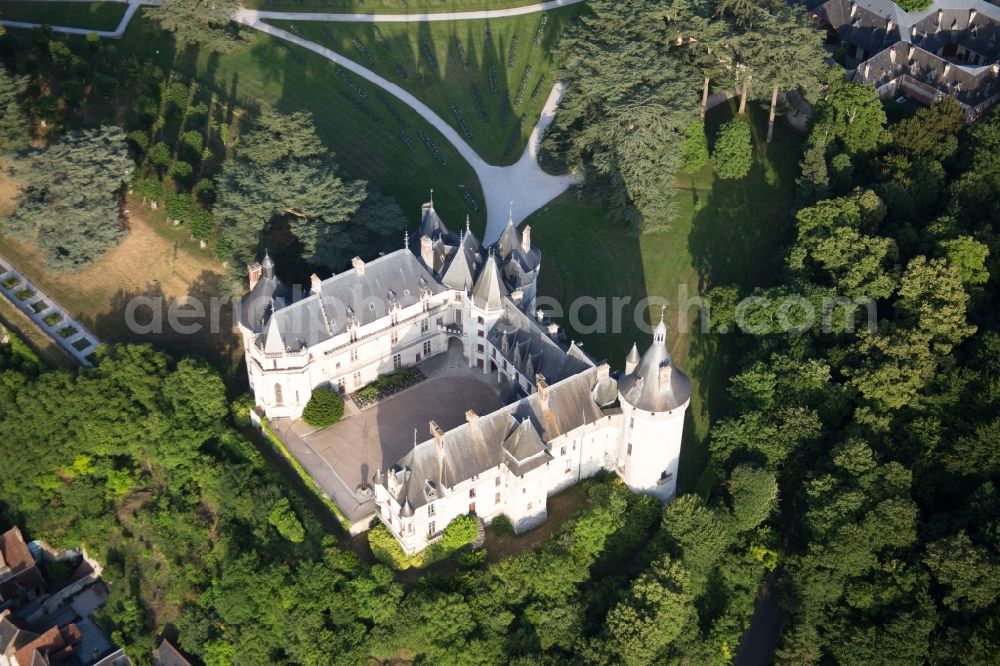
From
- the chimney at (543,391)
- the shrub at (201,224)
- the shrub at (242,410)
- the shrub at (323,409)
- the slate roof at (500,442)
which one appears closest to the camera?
the slate roof at (500,442)

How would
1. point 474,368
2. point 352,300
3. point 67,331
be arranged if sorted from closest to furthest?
1. point 352,300
2. point 474,368
3. point 67,331

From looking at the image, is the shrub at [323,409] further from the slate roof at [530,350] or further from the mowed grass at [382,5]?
the mowed grass at [382,5]

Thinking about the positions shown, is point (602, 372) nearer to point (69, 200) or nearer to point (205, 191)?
point (205, 191)

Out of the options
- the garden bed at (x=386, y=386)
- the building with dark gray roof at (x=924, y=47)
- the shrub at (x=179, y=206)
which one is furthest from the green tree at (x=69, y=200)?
the building with dark gray roof at (x=924, y=47)

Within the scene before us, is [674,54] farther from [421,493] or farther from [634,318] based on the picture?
[421,493]

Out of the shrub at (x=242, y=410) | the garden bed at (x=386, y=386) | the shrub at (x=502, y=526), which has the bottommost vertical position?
the shrub at (x=502, y=526)

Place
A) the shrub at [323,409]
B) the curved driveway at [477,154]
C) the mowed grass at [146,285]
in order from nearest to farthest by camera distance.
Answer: the shrub at [323,409], the mowed grass at [146,285], the curved driveway at [477,154]

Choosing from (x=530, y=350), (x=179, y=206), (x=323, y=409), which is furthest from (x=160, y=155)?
(x=530, y=350)

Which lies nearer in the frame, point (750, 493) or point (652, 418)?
point (652, 418)
